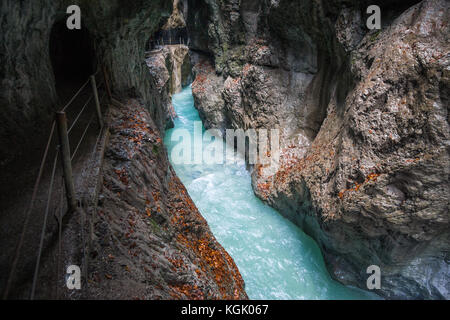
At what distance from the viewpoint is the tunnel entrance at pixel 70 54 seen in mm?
9344

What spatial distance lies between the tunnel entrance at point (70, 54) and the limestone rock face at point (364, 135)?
7387mm

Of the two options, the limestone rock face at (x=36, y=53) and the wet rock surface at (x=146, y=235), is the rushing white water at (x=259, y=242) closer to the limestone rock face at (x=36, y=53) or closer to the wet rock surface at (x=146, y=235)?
the wet rock surface at (x=146, y=235)

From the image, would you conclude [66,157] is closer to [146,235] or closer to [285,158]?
[146,235]

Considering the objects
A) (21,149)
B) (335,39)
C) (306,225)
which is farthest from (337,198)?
(21,149)

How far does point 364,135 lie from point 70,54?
10.7m

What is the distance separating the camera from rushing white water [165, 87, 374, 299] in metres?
8.09

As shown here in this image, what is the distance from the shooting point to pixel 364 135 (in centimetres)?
668

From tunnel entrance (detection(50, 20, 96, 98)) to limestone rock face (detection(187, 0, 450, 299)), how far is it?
739 cm

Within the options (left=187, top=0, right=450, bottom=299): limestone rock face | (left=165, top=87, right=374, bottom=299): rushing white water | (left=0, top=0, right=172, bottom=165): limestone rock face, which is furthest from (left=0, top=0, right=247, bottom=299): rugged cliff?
(left=187, top=0, right=450, bottom=299): limestone rock face

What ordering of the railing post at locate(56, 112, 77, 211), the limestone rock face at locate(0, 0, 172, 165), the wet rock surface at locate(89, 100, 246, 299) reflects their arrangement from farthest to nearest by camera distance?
the limestone rock face at locate(0, 0, 172, 165) < the wet rock surface at locate(89, 100, 246, 299) < the railing post at locate(56, 112, 77, 211)

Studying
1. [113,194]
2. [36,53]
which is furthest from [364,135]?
[36,53]

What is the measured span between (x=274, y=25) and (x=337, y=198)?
7.99 metres

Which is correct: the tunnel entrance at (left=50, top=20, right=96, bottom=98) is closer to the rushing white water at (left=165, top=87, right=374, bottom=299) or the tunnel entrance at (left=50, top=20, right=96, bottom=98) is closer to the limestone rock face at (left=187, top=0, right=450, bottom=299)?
the rushing white water at (left=165, top=87, right=374, bottom=299)

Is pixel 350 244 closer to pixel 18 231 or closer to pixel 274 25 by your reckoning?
pixel 18 231
